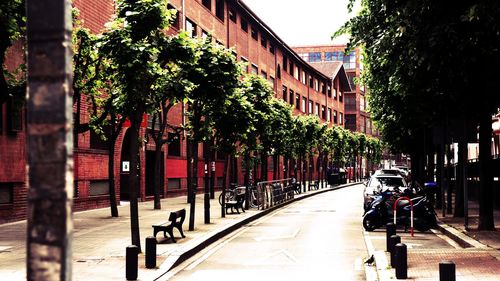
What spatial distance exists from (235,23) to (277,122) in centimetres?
1796

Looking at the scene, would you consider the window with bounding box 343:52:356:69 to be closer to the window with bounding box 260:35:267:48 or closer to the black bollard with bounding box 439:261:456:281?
the window with bounding box 260:35:267:48

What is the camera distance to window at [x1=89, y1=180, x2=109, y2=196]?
87.6 ft

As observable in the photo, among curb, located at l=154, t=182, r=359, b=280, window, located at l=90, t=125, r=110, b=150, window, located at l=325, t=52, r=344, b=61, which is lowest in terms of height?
curb, located at l=154, t=182, r=359, b=280

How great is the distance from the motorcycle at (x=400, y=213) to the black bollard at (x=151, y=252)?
29.6ft

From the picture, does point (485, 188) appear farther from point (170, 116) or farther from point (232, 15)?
point (232, 15)

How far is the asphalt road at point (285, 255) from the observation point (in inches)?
428

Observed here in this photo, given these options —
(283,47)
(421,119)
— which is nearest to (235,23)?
(283,47)

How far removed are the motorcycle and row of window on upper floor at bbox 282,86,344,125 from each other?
47157 mm

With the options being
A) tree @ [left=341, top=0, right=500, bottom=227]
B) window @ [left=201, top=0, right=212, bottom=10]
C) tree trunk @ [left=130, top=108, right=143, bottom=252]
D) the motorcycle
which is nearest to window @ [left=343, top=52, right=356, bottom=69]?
window @ [left=201, top=0, right=212, bottom=10]

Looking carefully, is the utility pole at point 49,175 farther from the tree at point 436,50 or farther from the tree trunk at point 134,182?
the tree trunk at point 134,182

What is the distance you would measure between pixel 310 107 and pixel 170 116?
43704 millimetres

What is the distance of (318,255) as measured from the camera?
43.7ft

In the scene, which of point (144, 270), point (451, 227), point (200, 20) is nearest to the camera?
point (144, 270)

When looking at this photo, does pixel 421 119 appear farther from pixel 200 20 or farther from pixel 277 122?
pixel 200 20
